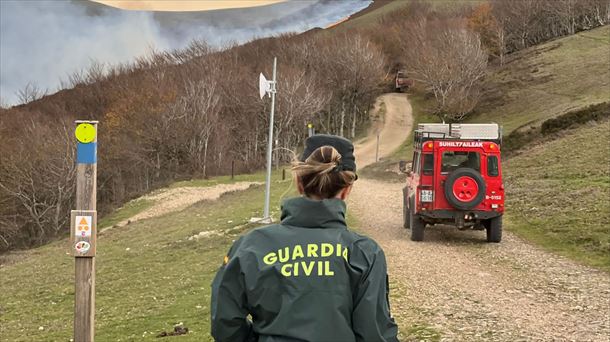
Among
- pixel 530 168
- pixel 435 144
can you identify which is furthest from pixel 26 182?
pixel 435 144

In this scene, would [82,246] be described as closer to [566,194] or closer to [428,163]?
[428,163]

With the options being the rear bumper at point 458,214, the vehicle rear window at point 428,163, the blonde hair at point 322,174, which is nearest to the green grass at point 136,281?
the blonde hair at point 322,174

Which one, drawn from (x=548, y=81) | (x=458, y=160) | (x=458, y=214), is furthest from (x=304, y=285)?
(x=548, y=81)

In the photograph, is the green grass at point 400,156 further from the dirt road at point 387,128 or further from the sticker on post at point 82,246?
the sticker on post at point 82,246

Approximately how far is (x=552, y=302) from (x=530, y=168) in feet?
69.3

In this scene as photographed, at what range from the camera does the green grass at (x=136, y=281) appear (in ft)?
36.1

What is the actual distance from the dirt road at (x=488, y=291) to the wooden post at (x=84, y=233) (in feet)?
15.1

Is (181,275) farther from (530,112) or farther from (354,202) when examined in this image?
Answer: (530,112)

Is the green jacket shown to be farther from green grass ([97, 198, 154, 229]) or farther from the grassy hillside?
the grassy hillside

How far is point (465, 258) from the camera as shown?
14.7 m

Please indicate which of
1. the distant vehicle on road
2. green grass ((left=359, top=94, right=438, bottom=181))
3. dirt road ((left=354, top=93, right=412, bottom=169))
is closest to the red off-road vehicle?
green grass ((left=359, top=94, right=438, bottom=181))

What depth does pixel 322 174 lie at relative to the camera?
3.19m

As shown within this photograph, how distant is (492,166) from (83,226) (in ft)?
40.9

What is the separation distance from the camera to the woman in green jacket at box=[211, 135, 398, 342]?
2906 millimetres
